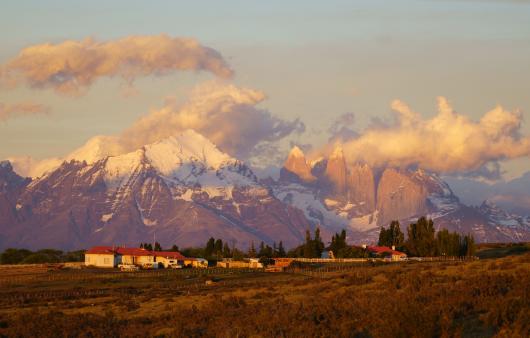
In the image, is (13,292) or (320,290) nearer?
(320,290)

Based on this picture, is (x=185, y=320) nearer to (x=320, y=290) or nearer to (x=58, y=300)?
(x=320, y=290)

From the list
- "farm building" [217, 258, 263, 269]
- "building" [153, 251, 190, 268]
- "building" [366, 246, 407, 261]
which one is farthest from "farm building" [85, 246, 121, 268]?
"building" [366, 246, 407, 261]

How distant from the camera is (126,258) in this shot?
622 feet

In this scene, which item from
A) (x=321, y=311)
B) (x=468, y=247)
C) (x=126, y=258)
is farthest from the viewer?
(x=126, y=258)

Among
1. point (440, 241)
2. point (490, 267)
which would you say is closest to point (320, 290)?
point (490, 267)

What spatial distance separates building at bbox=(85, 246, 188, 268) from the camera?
184500 mm

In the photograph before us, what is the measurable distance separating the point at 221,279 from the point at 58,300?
112ft

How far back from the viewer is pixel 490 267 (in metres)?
73.5

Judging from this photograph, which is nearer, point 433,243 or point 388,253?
point 433,243

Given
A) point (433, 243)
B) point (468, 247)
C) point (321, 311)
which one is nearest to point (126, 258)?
point (433, 243)

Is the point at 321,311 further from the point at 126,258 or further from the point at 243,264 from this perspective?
the point at 126,258

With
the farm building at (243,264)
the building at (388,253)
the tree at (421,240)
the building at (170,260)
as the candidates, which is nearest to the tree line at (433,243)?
the tree at (421,240)

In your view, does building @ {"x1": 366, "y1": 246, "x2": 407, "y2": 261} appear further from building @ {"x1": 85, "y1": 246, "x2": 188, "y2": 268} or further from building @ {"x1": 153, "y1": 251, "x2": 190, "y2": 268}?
building @ {"x1": 85, "y1": 246, "x2": 188, "y2": 268}

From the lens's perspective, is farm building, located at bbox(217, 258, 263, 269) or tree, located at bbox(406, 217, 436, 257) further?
tree, located at bbox(406, 217, 436, 257)
